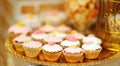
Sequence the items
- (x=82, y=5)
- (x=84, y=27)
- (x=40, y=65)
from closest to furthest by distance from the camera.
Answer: (x=40, y=65), (x=82, y=5), (x=84, y=27)

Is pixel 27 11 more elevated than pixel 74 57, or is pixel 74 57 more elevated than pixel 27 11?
pixel 27 11

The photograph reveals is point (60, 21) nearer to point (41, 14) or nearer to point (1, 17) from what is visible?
point (41, 14)

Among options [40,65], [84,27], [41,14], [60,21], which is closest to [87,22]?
[84,27]

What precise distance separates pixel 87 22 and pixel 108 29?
334 mm

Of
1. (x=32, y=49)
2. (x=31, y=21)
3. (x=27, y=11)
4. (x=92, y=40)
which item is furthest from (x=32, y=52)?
(x=27, y=11)

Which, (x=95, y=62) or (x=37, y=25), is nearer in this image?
(x=95, y=62)

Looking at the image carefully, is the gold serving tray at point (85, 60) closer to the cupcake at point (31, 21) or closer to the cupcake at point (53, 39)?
the cupcake at point (53, 39)

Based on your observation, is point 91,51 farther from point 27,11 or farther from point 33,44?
point 27,11

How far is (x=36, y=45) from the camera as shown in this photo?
1081 millimetres

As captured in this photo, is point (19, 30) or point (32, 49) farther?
point (19, 30)

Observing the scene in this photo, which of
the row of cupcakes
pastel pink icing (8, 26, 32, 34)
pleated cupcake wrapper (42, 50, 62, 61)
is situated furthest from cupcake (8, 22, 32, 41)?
pleated cupcake wrapper (42, 50, 62, 61)

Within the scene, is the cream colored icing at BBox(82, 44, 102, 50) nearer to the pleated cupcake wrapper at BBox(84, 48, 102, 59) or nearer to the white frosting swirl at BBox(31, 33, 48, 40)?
the pleated cupcake wrapper at BBox(84, 48, 102, 59)

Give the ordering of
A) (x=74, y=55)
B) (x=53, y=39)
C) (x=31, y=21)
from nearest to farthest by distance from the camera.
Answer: (x=74, y=55) < (x=53, y=39) < (x=31, y=21)

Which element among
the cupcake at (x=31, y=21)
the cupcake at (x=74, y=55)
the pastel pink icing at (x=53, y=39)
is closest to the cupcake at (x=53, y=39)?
the pastel pink icing at (x=53, y=39)
